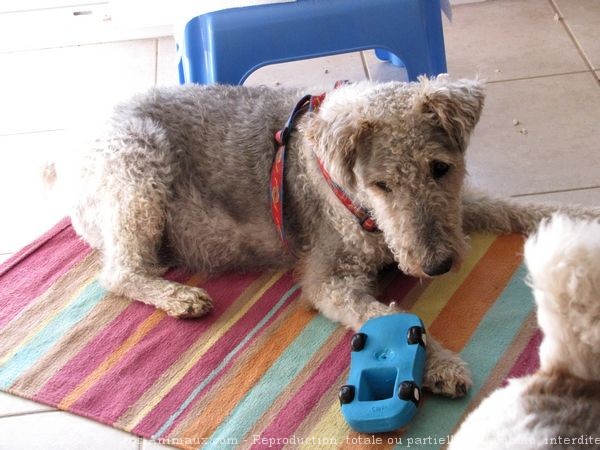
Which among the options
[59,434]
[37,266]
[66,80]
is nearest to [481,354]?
[59,434]

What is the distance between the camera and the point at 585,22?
3740mm

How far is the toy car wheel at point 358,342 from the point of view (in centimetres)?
223

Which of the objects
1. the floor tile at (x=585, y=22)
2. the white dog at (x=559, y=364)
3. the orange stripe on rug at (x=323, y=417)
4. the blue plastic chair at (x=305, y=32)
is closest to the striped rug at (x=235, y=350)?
the orange stripe on rug at (x=323, y=417)

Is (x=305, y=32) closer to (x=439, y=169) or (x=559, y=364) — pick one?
(x=439, y=169)

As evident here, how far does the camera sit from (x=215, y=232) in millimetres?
2648

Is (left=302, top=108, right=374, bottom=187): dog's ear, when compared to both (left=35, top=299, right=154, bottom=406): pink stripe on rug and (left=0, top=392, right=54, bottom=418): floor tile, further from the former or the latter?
(left=0, top=392, right=54, bottom=418): floor tile

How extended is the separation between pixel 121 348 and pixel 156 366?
0.50 ft

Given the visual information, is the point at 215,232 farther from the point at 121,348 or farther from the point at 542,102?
the point at 542,102

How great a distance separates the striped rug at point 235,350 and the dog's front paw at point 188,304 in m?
0.03

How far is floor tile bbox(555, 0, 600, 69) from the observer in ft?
11.6

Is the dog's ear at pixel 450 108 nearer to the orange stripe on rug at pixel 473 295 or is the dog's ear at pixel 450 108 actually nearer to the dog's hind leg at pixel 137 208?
the orange stripe on rug at pixel 473 295

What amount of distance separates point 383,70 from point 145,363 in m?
1.85

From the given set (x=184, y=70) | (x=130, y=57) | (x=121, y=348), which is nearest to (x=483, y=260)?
(x=121, y=348)

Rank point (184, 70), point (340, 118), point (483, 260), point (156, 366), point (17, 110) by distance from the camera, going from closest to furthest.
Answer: point (340, 118)
point (156, 366)
point (483, 260)
point (184, 70)
point (17, 110)
